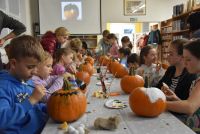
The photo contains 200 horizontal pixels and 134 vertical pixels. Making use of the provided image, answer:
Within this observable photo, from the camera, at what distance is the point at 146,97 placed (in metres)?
1.23

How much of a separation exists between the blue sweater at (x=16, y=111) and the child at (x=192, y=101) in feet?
2.23

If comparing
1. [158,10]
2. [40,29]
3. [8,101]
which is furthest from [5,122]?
[158,10]

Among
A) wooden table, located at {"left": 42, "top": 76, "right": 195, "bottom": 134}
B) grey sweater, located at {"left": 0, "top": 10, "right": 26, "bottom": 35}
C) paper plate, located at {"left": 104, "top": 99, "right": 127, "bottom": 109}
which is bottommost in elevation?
wooden table, located at {"left": 42, "top": 76, "right": 195, "bottom": 134}

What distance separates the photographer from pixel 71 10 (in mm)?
8391

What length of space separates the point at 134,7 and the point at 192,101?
794 centimetres

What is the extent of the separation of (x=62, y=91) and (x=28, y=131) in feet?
0.79

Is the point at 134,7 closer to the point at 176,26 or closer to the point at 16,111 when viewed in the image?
the point at 176,26

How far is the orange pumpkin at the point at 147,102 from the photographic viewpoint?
1174mm

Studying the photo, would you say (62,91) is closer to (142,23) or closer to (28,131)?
(28,131)

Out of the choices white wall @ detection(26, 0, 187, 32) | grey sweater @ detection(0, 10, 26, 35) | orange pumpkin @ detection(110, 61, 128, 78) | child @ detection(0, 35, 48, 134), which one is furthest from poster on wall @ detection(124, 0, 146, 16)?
child @ detection(0, 35, 48, 134)

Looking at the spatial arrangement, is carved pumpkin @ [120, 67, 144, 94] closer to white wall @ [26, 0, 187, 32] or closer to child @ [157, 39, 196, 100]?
child @ [157, 39, 196, 100]

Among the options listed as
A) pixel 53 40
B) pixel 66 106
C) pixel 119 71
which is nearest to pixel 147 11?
pixel 53 40

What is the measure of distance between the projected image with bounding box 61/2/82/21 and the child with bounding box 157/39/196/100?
6720mm

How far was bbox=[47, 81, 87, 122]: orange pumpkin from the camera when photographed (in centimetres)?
113
